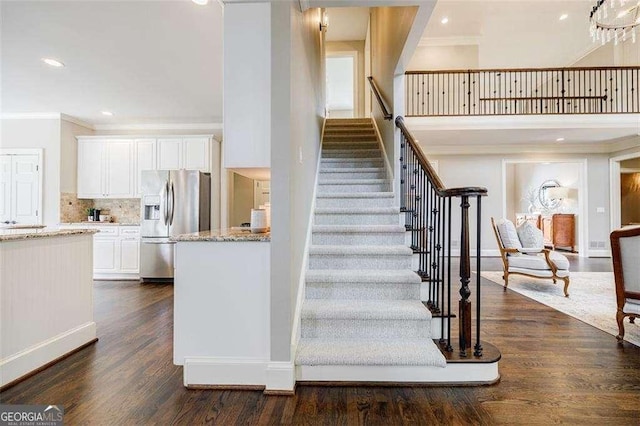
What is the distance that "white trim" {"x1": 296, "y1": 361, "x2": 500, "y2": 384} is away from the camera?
1.96 meters

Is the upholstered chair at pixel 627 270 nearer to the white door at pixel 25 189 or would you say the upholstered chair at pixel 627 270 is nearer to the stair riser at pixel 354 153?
the stair riser at pixel 354 153

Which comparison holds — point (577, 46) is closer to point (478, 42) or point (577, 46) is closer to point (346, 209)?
point (478, 42)

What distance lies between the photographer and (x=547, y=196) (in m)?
9.80

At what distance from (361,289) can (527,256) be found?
328cm

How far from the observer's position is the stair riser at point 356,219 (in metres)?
3.36

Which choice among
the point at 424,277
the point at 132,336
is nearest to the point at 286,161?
the point at 424,277

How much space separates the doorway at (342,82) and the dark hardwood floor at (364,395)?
6810 mm

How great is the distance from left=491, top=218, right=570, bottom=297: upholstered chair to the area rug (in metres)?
0.18

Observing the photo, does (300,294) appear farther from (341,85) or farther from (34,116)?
(341,85)

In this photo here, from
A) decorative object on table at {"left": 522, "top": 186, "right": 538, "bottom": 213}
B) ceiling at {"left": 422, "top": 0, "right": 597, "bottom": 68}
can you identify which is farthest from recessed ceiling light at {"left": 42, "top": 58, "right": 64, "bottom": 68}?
decorative object on table at {"left": 522, "top": 186, "right": 538, "bottom": 213}

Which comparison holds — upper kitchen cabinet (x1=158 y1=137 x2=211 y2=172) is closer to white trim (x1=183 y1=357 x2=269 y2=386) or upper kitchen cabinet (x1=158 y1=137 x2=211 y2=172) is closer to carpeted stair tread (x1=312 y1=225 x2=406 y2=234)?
carpeted stair tread (x1=312 y1=225 x2=406 y2=234)

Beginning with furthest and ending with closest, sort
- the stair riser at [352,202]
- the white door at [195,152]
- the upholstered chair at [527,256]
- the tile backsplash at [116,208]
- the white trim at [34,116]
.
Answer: the tile backsplash at [116,208], the white door at [195,152], the white trim at [34,116], the upholstered chair at [527,256], the stair riser at [352,202]

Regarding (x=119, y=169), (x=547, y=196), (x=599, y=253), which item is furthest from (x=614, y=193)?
(x=119, y=169)

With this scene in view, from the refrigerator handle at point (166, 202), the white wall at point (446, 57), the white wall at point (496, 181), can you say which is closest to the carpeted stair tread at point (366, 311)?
the refrigerator handle at point (166, 202)
